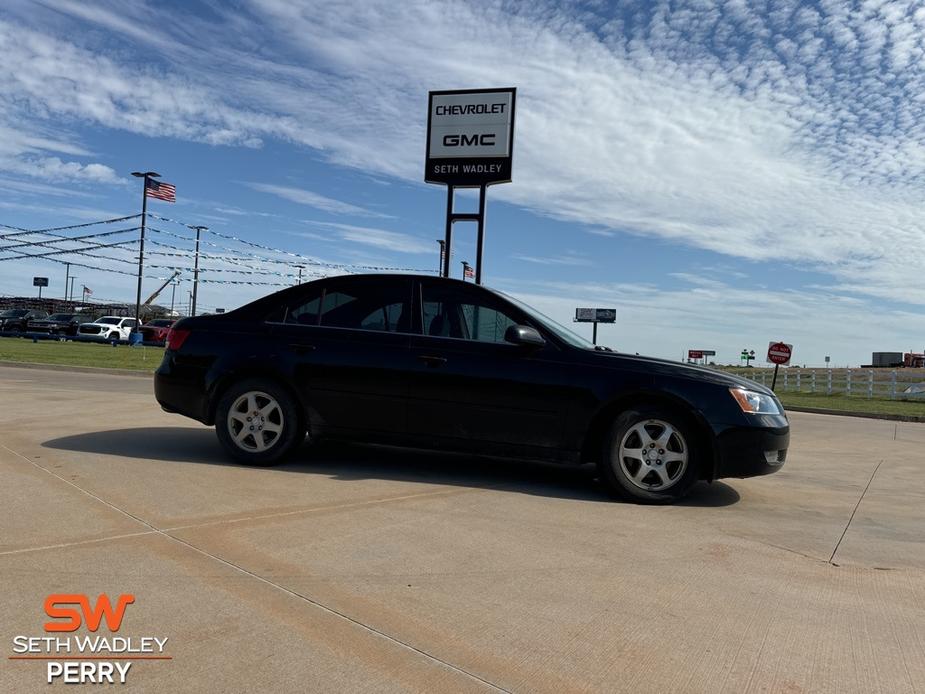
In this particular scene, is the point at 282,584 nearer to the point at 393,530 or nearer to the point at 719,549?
the point at 393,530

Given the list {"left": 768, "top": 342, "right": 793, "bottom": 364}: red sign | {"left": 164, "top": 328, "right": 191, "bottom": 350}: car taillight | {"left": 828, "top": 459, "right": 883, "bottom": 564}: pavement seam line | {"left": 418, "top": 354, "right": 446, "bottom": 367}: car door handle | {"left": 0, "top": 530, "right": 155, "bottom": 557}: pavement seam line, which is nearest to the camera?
{"left": 0, "top": 530, "right": 155, "bottom": 557}: pavement seam line

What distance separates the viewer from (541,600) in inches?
127

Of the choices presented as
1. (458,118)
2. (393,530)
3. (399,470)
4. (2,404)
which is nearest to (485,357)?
(399,470)

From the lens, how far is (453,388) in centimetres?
561

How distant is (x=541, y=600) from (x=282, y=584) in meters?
1.16

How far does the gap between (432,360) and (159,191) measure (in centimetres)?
4567

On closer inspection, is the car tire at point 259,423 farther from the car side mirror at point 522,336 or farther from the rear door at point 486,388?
the car side mirror at point 522,336

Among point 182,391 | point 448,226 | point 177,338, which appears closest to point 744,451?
point 182,391

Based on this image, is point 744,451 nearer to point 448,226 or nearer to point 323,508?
point 323,508

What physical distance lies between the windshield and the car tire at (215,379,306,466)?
200 cm

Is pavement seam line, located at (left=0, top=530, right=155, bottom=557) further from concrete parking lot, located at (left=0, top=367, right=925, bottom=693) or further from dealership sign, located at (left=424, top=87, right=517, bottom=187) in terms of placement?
dealership sign, located at (left=424, top=87, right=517, bottom=187)

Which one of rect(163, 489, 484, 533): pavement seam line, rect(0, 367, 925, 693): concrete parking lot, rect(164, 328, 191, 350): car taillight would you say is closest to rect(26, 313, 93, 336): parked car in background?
rect(164, 328, 191, 350): car taillight

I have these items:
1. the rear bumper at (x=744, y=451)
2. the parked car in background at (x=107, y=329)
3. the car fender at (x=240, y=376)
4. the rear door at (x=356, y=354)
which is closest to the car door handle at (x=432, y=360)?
the rear door at (x=356, y=354)

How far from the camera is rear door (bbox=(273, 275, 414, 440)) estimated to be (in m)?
5.76
